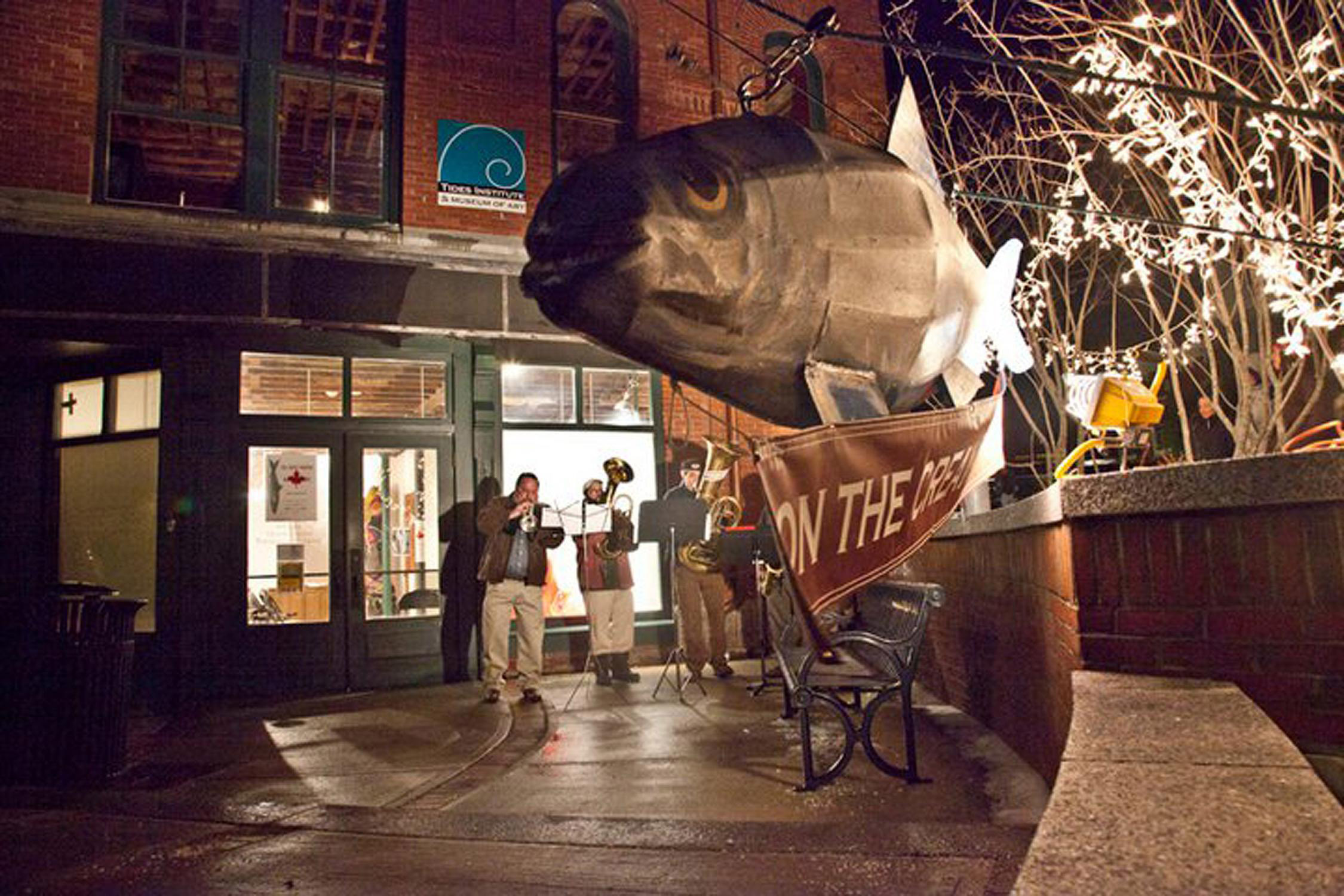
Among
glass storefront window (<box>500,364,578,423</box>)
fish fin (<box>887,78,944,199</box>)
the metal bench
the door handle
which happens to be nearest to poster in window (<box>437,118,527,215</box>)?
glass storefront window (<box>500,364,578,423</box>)

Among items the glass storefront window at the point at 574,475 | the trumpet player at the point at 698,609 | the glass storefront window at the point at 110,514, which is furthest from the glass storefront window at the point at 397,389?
the trumpet player at the point at 698,609

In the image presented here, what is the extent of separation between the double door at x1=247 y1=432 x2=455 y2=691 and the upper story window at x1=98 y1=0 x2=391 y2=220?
2.46 meters

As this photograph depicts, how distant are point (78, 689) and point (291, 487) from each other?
3508 mm

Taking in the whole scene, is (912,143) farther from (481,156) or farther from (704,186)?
(481,156)

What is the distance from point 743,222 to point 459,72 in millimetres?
8942

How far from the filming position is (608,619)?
8.76 metres

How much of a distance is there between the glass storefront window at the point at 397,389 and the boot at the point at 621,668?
302 cm

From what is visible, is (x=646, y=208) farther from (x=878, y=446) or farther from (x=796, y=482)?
(x=878, y=446)

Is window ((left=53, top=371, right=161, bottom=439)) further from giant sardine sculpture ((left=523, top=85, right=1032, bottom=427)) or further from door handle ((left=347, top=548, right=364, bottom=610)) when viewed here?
giant sardine sculpture ((left=523, top=85, right=1032, bottom=427))

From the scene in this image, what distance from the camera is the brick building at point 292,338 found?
8.08m

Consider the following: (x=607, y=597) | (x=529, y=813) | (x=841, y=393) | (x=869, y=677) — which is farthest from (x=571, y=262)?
(x=607, y=597)

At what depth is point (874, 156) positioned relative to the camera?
7.41 ft

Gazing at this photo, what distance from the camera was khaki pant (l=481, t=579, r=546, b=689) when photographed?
316 inches

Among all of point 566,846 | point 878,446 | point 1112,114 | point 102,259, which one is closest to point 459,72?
point 102,259
